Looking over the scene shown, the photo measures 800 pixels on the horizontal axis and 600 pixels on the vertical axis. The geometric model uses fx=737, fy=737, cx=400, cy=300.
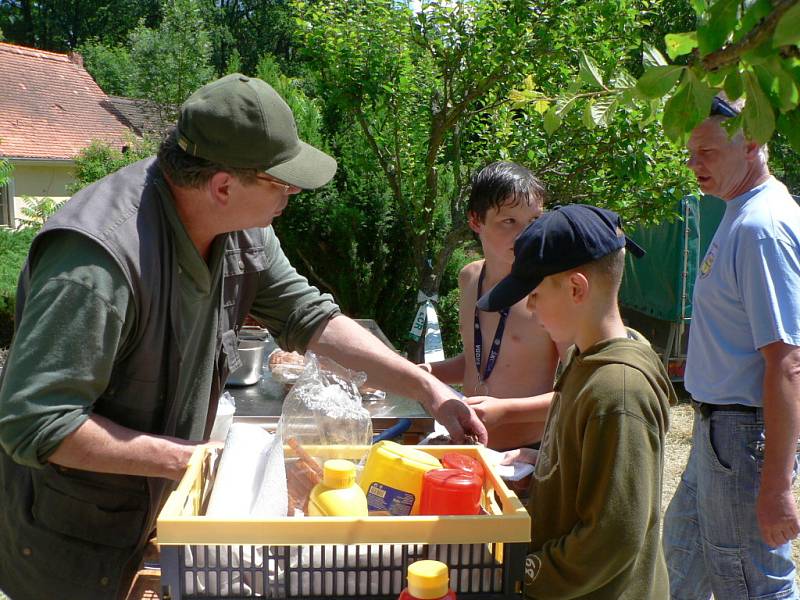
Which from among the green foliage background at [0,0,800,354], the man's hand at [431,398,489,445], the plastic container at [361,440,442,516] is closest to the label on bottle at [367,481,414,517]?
the plastic container at [361,440,442,516]

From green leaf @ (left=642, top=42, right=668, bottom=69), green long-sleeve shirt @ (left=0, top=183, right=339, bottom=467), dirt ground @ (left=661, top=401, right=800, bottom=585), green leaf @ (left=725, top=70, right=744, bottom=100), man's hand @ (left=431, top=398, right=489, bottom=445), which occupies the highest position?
green leaf @ (left=642, top=42, right=668, bottom=69)

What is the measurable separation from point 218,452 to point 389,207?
5.97 m

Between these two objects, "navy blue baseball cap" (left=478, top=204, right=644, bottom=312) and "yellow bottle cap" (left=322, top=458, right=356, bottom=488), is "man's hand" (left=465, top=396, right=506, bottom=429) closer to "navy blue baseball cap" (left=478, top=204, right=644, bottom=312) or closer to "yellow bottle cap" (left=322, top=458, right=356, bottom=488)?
"navy blue baseball cap" (left=478, top=204, right=644, bottom=312)

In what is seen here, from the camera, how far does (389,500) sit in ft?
4.71

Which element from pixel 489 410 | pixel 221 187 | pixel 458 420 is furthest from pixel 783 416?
pixel 221 187

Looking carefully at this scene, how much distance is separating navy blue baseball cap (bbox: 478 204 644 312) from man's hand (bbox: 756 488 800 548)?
1166 millimetres

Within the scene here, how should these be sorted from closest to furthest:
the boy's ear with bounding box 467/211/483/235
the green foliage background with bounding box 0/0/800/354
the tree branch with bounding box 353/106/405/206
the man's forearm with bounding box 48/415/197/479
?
the man's forearm with bounding box 48/415/197/479 < the boy's ear with bounding box 467/211/483/235 < the green foliage background with bounding box 0/0/800/354 < the tree branch with bounding box 353/106/405/206

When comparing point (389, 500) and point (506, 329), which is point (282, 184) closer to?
point (389, 500)

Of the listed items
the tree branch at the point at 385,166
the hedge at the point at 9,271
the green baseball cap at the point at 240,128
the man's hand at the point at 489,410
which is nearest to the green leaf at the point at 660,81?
the green baseball cap at the point at 240,128

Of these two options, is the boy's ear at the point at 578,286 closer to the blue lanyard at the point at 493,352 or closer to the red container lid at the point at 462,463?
the red container lid at the point at 462,463

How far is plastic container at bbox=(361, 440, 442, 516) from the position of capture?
1.43m

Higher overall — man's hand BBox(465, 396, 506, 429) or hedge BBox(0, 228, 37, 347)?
man's hand BBox(465, 396, 506, 429)

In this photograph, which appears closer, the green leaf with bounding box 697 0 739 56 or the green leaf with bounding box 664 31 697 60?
the green leaf with bounding box 697 0 739 56

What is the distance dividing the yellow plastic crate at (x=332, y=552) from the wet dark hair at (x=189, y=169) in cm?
81
